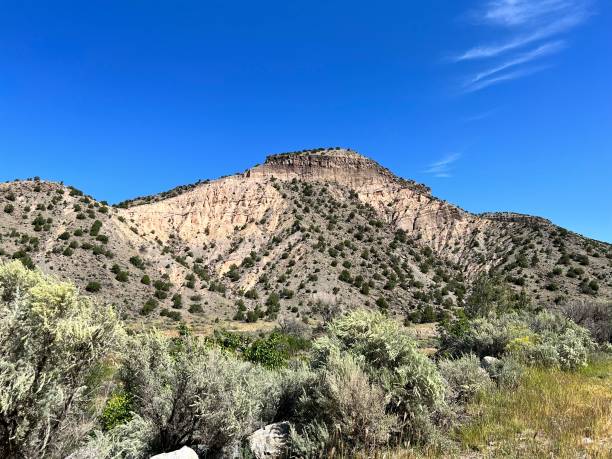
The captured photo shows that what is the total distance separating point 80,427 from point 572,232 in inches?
2591

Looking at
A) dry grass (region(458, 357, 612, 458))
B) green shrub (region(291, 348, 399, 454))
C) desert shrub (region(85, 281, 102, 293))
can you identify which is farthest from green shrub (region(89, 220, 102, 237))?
dry grass (region(458, 357, 612, 458))

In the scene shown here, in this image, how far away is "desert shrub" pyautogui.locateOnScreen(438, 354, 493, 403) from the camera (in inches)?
297

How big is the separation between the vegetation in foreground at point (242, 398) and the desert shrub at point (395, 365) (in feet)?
0.07

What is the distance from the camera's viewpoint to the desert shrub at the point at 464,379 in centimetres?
754

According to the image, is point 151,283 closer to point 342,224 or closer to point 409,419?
point 342,224

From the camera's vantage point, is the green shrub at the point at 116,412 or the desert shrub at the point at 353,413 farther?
the green shrub at the point at 116,412

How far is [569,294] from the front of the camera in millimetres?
39656

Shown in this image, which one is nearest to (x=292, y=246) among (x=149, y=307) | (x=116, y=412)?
(x=149, y=307)

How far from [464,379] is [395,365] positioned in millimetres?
2464

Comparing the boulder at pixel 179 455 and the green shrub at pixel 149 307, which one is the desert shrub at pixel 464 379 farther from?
the green shrub at pixel 149 307

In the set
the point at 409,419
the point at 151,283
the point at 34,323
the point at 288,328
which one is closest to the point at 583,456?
the point at 409,419

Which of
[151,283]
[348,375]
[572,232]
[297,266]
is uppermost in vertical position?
[572,232]

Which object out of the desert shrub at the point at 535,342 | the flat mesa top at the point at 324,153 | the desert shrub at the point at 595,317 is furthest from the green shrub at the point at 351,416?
the flat mesa top at the point at 324,153

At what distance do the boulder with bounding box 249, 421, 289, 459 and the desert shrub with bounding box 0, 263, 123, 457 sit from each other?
2256 millimetres
